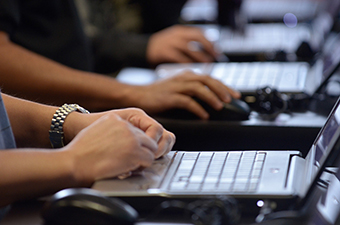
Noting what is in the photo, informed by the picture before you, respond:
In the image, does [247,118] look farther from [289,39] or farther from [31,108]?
[289,39]

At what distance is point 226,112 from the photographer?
1.00 m

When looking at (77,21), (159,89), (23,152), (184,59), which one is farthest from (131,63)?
(23,152)

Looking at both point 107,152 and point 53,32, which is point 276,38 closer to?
point 53,32

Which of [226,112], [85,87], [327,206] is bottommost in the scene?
[85,87]

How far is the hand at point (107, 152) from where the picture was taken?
0.63 m

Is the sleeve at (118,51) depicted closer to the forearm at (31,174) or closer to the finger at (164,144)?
the finger at (164,144)

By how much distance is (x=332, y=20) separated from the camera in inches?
74.2

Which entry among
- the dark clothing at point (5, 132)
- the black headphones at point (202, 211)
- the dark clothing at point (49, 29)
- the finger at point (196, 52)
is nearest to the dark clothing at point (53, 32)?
the dark clothing at point (49, 29)

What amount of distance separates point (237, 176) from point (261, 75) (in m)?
0.66

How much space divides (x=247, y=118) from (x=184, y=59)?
0.66 metres

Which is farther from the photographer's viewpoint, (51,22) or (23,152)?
(51,22)

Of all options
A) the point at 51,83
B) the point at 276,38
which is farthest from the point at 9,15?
the point at 276,38

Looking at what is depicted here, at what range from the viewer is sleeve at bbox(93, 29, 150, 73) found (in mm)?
1667

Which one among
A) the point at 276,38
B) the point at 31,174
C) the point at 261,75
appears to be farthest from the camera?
the point at 276,38
